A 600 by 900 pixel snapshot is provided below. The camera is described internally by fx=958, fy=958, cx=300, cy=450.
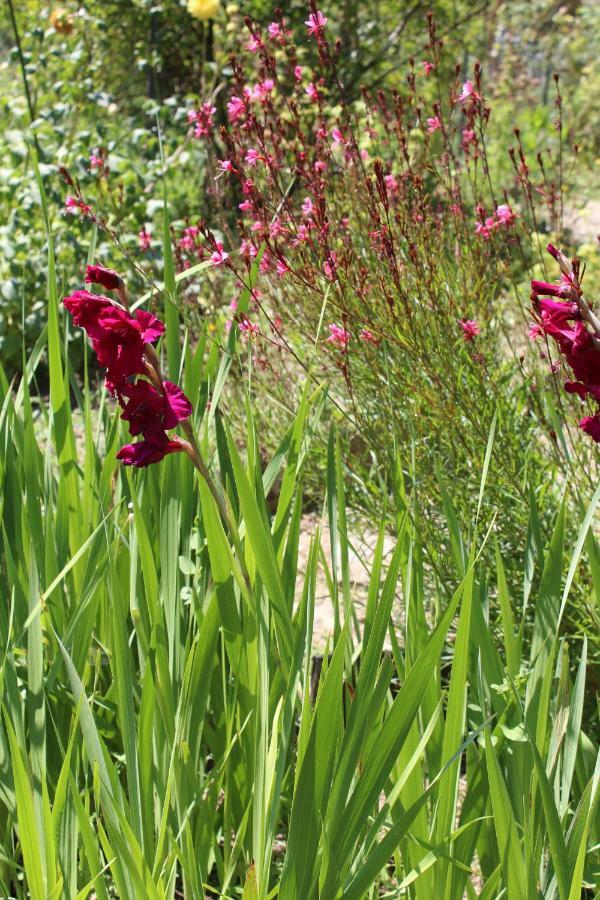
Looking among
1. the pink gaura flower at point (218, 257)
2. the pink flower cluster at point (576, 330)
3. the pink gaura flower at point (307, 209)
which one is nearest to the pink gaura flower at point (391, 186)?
the pink gaura flower at point (307, 209)

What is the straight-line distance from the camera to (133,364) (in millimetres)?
1157

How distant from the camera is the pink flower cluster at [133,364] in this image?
114 cm

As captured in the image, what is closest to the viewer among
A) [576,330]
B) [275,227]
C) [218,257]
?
[576,330]

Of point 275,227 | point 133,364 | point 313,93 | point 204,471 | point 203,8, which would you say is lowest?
point 204,471

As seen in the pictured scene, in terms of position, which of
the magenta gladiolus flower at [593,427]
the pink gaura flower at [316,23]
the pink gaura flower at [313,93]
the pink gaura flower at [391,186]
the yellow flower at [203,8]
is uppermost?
the yellow flower at [203,8]

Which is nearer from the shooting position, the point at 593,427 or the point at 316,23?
the point at 593,427

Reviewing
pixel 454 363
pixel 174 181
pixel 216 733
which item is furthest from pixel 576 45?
pixel 216 733

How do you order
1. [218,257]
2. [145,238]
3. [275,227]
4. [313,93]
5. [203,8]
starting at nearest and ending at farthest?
1. [218,257]
2. [275,227]
3. [313,93]
4. [145,238]
5. [203,8]

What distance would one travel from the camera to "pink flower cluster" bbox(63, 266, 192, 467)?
1145 mm

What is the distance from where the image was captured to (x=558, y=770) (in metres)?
1.38

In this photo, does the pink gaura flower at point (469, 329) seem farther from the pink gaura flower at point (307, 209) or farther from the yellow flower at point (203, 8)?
the yellow flower at point (203, 8)

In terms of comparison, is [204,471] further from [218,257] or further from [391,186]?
[391,186]

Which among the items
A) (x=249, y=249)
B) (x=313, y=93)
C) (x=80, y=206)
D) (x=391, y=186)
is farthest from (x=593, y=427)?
(x=391, y=186)

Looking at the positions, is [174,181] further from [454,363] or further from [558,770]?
[558,770]
